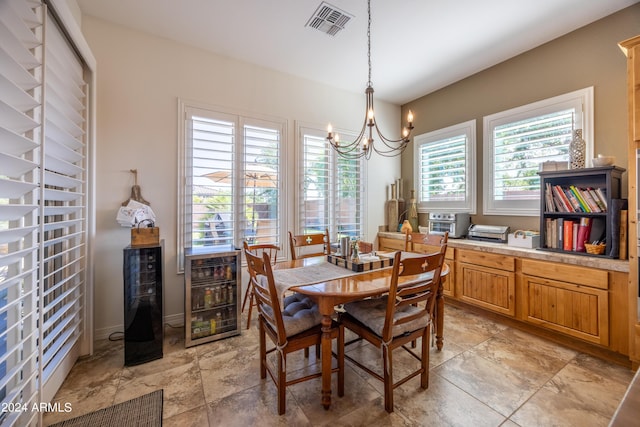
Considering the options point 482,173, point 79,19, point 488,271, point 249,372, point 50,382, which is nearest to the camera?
point 50,382

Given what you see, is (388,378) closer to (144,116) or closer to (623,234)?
(623,234)

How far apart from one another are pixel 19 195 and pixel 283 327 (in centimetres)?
155

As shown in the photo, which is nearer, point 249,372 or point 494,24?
point 249,372

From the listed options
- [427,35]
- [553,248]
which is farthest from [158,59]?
[553,248]

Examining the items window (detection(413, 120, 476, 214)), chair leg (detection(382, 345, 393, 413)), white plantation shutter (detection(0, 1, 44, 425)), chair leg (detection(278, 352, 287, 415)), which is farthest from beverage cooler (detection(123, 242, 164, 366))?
window (detection(413, 120, 476, 214))

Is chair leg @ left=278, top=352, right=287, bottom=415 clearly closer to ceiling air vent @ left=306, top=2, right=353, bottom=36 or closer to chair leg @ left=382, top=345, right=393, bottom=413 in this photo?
chair leg @ left=382, top=345, right=393, bottom=413

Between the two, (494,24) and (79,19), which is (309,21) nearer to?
(494,24)

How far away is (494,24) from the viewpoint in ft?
8.39

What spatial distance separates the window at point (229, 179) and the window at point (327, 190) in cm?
38

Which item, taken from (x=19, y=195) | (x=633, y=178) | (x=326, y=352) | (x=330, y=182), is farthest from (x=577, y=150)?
(x=19, y=195)

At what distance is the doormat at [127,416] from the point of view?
1.54 metres

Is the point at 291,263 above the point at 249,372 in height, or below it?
above

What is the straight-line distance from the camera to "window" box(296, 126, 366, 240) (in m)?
3.60

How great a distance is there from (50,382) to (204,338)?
3.40ft
